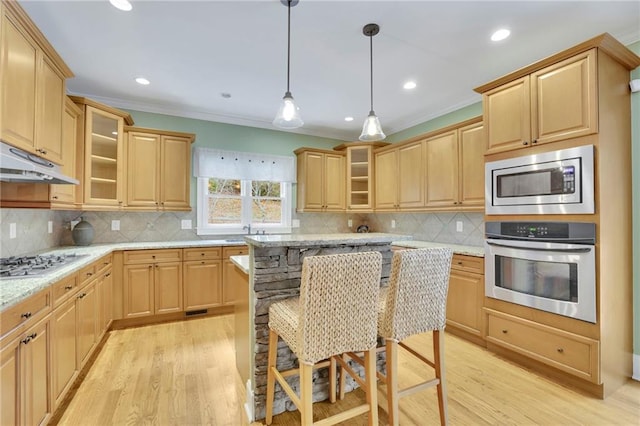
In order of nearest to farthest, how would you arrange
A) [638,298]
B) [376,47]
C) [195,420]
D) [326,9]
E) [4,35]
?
[4,35], [195,420], [326,9], [638,298], [376,47]

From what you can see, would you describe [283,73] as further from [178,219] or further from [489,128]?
[178,219]

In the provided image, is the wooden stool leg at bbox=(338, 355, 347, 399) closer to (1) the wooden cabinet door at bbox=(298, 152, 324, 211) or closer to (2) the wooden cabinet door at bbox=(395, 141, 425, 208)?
(2) the wooden cabinet door at bbox=(395, 141, 425, 208)

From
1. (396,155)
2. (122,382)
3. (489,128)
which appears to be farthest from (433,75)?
(122,382)

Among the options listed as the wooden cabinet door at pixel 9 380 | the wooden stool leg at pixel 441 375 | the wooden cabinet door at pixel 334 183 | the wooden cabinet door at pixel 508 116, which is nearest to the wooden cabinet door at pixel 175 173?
the wooden cabinet door at pixel 334 183

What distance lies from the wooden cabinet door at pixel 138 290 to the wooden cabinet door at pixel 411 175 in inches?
132

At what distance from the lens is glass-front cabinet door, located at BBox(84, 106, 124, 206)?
9.79ft

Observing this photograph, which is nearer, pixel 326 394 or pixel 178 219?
pixel 326 394

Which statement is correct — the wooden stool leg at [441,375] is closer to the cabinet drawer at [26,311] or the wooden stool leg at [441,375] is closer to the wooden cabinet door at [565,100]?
the wooden cabinet door at [565,100]

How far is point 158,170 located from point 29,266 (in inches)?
76.9

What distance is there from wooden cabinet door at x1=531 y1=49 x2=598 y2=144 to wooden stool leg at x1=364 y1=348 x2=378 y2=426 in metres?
2.15

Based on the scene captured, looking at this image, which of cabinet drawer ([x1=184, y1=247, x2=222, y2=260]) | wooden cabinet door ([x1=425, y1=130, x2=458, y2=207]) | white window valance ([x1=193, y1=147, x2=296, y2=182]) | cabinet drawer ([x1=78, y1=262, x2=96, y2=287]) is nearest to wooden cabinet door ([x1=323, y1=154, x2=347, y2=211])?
white window valance ([x1=193, y1=147, x2=296, y2=182])

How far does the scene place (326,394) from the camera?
Answer: 6.68 feet

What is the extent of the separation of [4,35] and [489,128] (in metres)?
3.50

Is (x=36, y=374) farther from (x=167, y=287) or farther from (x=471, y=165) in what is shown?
(x=471, y=165)
